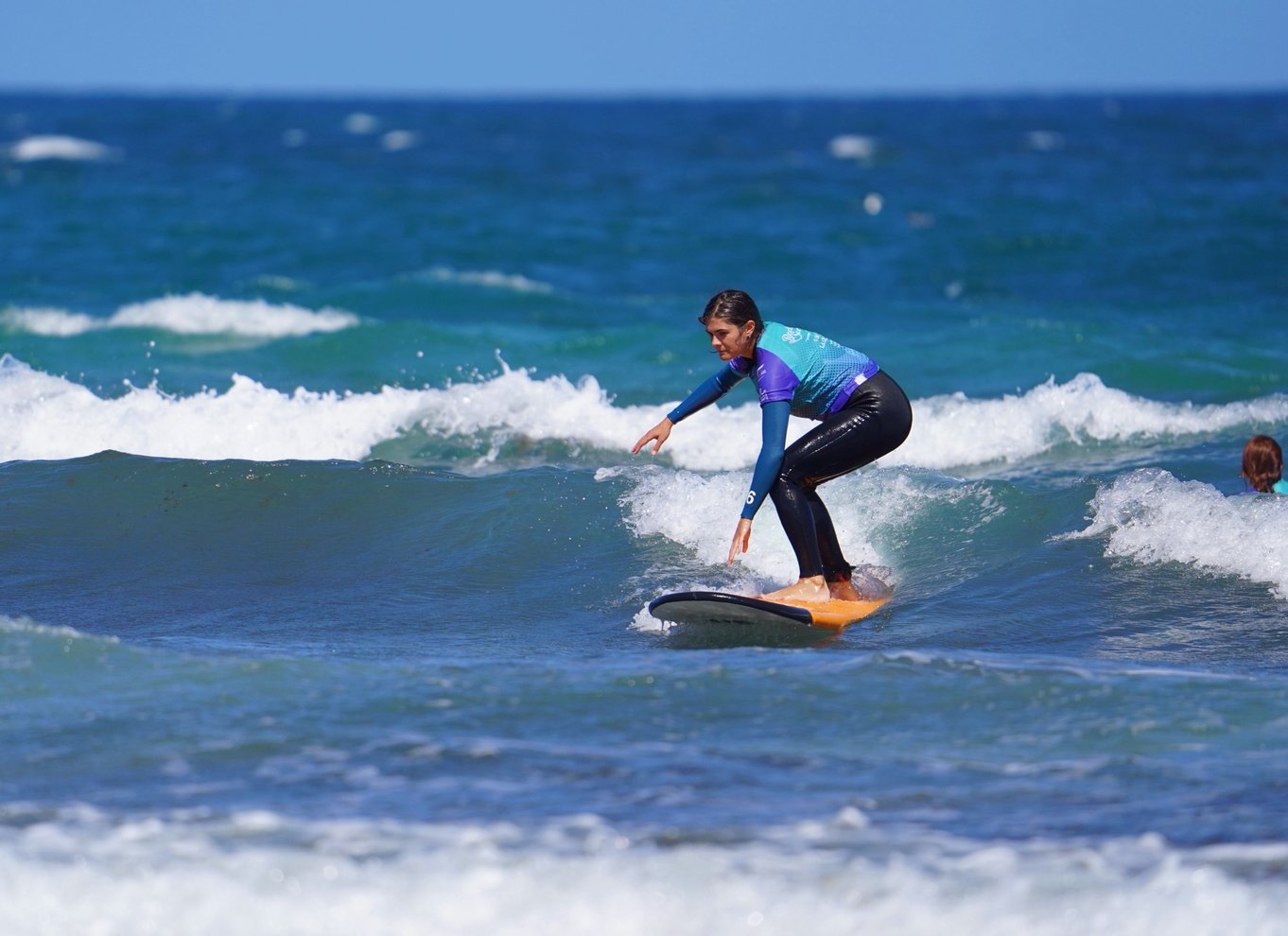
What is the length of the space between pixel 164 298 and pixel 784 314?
7.90 metres

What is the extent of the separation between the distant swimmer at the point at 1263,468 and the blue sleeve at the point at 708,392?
11.7ft

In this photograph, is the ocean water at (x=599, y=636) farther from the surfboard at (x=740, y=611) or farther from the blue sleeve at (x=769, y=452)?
the blue sleeve at (x=769, y=452)

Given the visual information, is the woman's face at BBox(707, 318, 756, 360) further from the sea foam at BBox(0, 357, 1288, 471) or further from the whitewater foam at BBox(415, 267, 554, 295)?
the whitewater foam at BBox(415, 267, 554, 295)

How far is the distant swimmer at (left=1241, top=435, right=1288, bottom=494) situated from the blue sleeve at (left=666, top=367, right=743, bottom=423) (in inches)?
141

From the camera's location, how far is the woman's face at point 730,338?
6.76 metres

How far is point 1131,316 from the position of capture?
65.8 ft

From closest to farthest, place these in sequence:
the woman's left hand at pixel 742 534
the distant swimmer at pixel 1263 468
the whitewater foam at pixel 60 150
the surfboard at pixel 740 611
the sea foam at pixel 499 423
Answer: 1. the woman's left hand at pixel 742 534
2. the surfboard at pixel 740 611
3. the distant swimmer at pixel 1263 468
4. the sea foam at pixel 499 423
5. the whitewater foam at pixel 60 150

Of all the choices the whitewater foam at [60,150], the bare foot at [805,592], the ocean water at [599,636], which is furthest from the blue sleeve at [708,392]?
the whitewater foam at [60,150]

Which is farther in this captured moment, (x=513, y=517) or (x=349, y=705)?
(x=513, y=517)

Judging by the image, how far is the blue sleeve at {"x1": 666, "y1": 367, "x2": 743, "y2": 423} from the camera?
23.3 ft

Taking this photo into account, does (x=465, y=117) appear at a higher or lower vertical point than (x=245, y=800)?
higher

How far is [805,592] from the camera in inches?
283

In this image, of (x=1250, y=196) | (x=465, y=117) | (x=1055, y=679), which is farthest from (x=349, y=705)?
(x=465, y=117)

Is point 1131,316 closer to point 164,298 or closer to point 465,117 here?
point 164,298
